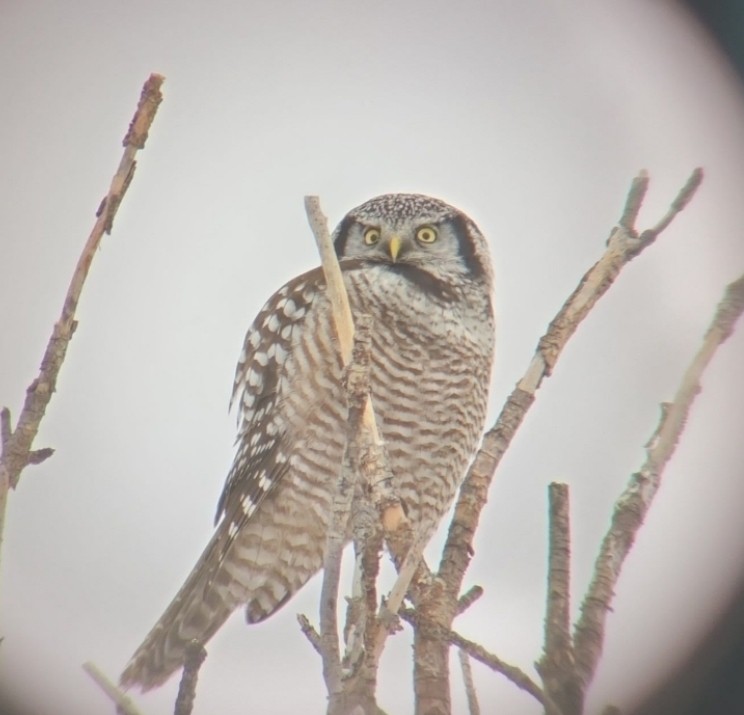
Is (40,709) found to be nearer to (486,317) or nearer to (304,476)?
(304,476)

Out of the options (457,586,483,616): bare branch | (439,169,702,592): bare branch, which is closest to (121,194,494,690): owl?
(439,169,702,592): bare branch

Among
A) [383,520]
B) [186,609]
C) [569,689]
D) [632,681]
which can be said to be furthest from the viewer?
[186,609]

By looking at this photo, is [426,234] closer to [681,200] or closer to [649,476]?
[681,200]

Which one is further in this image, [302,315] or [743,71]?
[302,315]

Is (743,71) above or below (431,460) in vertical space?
above

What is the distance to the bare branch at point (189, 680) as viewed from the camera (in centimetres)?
77

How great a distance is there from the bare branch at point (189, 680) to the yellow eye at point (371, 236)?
4.88 feet

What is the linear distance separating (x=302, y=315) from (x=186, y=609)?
660 millimetres

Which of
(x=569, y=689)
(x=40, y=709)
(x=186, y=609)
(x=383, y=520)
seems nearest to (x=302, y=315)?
(x=186, y=609)

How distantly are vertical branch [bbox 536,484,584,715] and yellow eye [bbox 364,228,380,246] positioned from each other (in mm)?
1289

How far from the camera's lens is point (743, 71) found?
1689mm

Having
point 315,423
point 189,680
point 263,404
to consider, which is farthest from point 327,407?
point 189,680

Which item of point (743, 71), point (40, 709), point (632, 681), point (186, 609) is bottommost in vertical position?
point (40, 709)

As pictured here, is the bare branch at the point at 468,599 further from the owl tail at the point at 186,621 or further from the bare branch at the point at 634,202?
the owl tail at the point at 186,621
